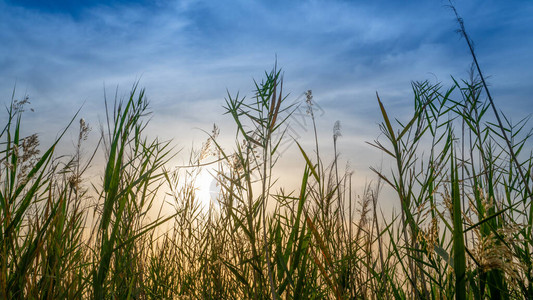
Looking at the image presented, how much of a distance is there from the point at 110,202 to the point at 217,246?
81 centimetres

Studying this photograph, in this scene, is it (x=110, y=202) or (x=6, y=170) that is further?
(x=6, y=170)

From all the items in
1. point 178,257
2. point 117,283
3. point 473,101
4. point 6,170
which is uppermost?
point 473,101

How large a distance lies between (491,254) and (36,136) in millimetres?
1842

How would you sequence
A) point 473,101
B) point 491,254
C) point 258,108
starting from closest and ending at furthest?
point 491,254 < point 258,108 < point 473,101

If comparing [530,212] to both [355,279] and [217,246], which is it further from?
[217,246]

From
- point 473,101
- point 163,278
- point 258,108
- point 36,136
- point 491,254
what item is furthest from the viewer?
point 163,278

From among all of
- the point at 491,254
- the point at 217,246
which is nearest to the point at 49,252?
the point at 217,246

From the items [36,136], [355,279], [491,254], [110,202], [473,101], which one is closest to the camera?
[491,254]

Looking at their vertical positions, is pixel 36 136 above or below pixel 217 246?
above

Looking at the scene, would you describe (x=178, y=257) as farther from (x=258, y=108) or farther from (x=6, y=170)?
(x=258, y=108)

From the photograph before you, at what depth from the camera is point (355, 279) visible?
1.98 meters

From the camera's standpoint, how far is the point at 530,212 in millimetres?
1687

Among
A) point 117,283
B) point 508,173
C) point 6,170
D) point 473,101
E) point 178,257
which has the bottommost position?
point 117,283

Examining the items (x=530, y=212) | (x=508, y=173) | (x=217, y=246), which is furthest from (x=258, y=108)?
(x=508, y=173)
